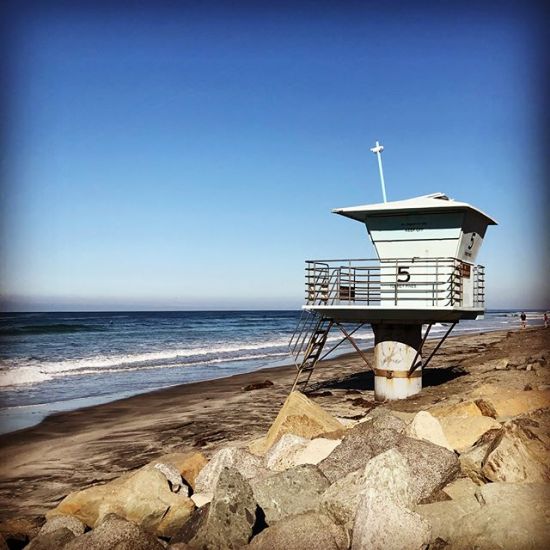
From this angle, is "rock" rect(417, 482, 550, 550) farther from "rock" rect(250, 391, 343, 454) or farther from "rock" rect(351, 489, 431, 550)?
"rock" rect(250, 391, 343, 454)

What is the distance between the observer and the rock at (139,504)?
771 cm

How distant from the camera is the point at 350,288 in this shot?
17.3 meters

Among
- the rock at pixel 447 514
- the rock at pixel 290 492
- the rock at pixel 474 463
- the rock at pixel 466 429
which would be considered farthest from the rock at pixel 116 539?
the rock at pixel 466 429

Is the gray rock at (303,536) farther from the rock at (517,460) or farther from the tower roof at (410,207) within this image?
the tower roof at (410,207)

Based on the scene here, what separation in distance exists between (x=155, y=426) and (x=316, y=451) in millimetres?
8645

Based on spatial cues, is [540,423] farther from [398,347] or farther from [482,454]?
[398,347]

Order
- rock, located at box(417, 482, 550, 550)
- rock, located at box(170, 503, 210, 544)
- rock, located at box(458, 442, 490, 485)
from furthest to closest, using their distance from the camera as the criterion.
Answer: rock, located at box(458, 442, 490, 485) < rock, located at box(170, 503, 210, 544) < rock, located at box(417, 482, 550, 550)

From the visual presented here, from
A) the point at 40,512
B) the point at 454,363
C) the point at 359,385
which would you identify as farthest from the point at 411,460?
the point at 454,363

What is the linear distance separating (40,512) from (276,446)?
3748mm

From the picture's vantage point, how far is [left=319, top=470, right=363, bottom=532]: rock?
646 cm

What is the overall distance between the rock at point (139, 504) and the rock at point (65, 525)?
259 mm

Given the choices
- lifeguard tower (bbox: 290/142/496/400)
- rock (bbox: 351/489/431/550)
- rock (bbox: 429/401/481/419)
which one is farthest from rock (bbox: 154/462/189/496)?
lifeguard tower (bbox: 290/142/496/400)

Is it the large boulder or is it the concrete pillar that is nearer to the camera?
the large boulder

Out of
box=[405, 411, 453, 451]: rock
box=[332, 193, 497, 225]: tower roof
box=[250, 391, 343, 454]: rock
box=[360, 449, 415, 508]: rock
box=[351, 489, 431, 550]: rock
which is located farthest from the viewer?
box=[332, 193, 497, 225]: tower roof
